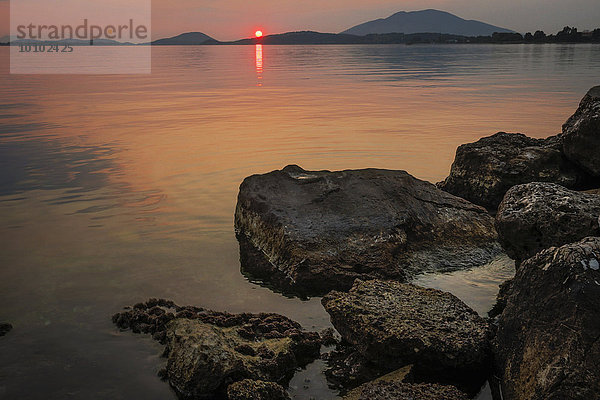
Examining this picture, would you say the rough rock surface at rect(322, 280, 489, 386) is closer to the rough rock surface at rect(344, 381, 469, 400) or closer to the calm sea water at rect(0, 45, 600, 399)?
the rough rock surface at rect(344, 381, 469, 400)

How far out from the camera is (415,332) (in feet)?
16.8

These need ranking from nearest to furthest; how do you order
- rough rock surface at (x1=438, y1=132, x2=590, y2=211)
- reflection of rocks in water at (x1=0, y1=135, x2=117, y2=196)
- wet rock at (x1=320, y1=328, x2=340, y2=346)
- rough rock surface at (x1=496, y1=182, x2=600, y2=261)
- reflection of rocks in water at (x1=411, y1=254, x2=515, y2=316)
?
wet rock at (x1=320, y1=328, x2=340, y2=346) → rough rock surface at (x1=496, y1=182, x2=600, y2=261) → reflection of rocks in water at (x1=411, y1=254, x2=515, y2=316) → rough rock surface at (x1=438, y1=132, x2=590, y2=211) → reflection of rocks in water at (x1=0, y1=135, x2=117, y2=196)

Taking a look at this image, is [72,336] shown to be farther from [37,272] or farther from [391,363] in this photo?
[391,363]

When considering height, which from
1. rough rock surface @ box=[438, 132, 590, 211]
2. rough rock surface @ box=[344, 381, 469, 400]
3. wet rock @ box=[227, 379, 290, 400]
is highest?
rough rock surface @ box=[438, 132, 590, 211]

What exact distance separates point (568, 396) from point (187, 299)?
4371 mm

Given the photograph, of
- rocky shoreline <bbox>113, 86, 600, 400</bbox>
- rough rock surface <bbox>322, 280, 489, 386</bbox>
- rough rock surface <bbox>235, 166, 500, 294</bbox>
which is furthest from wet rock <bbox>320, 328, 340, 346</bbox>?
rough rock surface <bbox>235, 166, 500, 294</bbox>

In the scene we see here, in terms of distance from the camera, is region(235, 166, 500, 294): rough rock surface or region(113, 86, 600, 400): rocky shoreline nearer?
region(113, 86, 600, 400): rocky shoreline

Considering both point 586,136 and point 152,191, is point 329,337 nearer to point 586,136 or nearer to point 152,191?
point 586,136

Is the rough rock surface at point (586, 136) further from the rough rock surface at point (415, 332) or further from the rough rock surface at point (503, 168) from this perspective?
the rough rock surface at point (415, 332)

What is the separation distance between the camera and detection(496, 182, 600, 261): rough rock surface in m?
6.01

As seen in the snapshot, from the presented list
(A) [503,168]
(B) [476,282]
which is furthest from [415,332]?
(A) [503,168]

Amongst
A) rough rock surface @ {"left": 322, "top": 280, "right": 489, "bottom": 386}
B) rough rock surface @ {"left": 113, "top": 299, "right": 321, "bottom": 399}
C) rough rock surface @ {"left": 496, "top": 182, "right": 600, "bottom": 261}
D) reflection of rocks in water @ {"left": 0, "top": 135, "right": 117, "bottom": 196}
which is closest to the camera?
rough rock surface @ {"left": 113, "top": 299, "right": 321, "bottom": 399}

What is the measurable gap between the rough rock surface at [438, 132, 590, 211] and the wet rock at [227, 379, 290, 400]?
6.53m

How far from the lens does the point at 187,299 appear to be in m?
6.96
